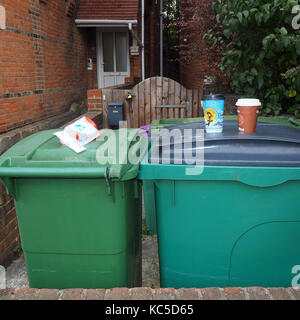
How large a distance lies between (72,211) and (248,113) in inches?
53.5

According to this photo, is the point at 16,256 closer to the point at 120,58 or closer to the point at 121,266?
the point at 121,266

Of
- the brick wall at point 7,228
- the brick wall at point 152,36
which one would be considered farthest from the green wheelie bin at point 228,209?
the brick wall at point 152,36

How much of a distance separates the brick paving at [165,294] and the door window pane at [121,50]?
1013 cm

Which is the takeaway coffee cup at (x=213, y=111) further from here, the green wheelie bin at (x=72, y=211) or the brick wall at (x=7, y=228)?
the brick wall at (x=7, y=228)

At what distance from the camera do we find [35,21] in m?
6.37

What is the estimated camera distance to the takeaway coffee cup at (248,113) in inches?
90.6

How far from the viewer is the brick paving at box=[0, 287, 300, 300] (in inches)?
77.5

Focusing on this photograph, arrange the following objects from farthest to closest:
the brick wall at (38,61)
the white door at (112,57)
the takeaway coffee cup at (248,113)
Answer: the white door at (112,57) → the brick wall at (38,61) → the takeaway coffee cup at (248,113)

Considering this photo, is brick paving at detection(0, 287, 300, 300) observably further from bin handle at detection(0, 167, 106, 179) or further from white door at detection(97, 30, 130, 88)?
white door at detection(97, 30, 130, 88)

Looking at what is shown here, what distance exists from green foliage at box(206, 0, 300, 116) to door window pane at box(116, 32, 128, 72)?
6.57m

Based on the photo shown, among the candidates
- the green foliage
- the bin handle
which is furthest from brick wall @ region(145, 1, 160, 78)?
the bin handle

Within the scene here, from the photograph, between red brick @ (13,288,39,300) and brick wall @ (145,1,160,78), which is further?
brick wall @ (145,1,160,78)

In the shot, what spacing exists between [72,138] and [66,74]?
6748mm
